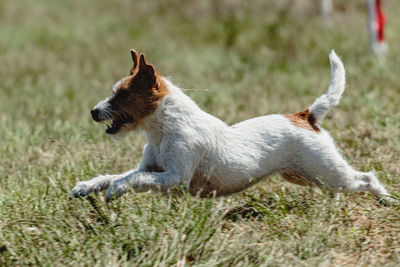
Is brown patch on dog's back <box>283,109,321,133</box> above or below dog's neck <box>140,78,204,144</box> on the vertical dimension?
below

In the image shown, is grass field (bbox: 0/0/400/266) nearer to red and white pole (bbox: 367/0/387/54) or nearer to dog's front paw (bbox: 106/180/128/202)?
dog's front paw (bbox: 106/180/128/202)

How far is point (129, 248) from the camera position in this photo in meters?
3.07

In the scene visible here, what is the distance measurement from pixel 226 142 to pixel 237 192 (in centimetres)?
37

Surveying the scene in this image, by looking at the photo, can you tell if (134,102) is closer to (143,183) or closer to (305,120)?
(143,183)

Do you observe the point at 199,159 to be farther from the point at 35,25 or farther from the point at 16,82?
the point at 35,25

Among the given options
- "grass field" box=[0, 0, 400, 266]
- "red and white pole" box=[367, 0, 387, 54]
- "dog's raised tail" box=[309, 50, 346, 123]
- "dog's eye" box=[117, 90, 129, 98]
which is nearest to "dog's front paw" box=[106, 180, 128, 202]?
"grass field" box=[0, 0, 400, 266]

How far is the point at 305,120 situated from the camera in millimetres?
3924

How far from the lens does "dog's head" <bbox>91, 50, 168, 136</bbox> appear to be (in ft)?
11.9

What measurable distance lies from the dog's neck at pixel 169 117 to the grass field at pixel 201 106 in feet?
1.42

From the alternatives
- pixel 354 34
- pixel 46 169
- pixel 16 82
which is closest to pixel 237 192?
pixel 46 169

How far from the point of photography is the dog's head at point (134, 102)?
3.62 m

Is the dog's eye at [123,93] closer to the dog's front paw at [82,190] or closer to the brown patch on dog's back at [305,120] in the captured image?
the dog's front paw at [82,190]

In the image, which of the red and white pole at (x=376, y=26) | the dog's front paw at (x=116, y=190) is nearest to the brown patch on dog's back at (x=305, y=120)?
the dog's front paw at (x=116, y=190)

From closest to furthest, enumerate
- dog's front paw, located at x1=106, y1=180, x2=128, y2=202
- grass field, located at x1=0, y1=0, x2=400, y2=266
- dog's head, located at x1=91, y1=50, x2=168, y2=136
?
grass field, located at x1=0, y1=0, x2=400, y2=266 → dog's front paw, located at x1=106, y1=180, x2=128, y2=202 → dog's head, located at x1=91, y1=50, x2=168, y2=136
